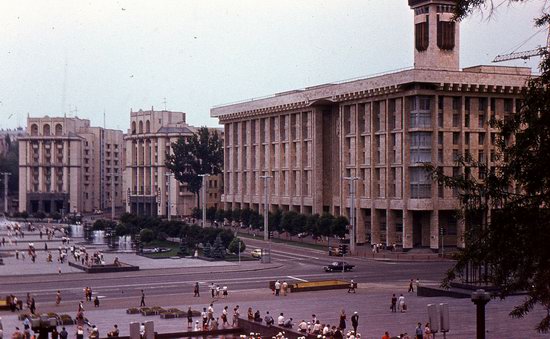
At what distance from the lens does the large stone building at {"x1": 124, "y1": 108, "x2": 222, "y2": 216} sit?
480ft

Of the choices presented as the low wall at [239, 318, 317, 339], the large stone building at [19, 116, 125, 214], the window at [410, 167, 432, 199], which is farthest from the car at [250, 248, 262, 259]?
the large stone building at [19, 116, 125, 214]

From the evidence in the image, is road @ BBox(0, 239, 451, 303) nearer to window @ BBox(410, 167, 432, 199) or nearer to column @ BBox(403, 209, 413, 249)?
column @ BBox(403, 209, 413, 249)

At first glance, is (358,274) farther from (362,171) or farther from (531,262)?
(531,262)

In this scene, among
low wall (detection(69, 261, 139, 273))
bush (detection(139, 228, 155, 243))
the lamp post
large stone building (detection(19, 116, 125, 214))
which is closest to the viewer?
the lamp post

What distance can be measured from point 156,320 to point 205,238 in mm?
39390

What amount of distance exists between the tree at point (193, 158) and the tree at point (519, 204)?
11348cm

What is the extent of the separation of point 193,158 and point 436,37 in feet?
173

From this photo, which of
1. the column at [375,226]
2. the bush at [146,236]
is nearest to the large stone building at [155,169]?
the bush at [146,236]

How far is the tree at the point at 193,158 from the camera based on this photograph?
424 feet

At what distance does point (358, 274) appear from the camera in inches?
2424

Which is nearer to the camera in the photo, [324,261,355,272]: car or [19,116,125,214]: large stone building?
[324,261,355,272]: car

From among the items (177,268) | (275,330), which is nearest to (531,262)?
(275,330)

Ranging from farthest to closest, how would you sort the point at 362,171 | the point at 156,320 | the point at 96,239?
the point at 96,239 → the point at 362,171 → the point at 156,320

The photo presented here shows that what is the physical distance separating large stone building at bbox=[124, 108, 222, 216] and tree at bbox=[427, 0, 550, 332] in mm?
127562
